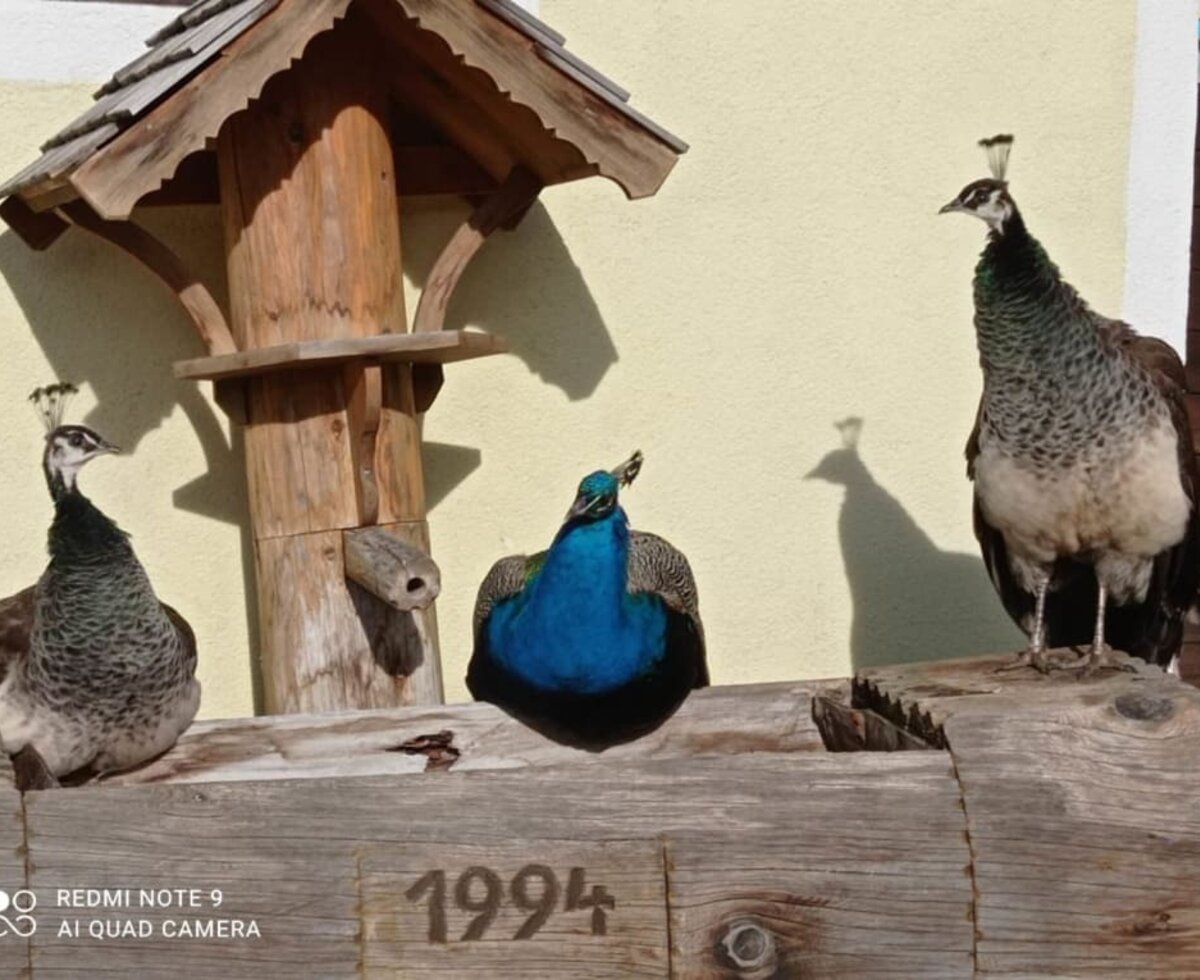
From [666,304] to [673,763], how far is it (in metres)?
1.53

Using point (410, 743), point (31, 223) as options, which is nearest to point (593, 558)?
point (410, 743)

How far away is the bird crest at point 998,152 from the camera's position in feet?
9.27

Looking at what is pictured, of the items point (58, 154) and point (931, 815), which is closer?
point (931, 815)

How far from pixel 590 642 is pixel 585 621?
4 cm

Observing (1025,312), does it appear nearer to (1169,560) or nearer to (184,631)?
(1169,560)

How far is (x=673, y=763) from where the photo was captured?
202 cm

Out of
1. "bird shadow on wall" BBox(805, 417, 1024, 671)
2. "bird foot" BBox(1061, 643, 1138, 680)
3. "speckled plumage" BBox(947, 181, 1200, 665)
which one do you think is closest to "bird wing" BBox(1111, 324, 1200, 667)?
Answer: "speckled plumage" BBox(947, 181, 1200, 665)

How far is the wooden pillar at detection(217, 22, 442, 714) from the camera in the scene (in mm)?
2770

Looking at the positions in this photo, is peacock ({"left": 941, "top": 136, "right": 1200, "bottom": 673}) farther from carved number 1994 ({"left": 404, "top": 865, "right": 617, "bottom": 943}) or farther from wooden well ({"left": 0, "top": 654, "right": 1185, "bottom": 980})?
carved number 1994 ({"left": 404, "top": 865, "right": 617, "bottom": 943})

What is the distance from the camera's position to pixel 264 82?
2.59 m

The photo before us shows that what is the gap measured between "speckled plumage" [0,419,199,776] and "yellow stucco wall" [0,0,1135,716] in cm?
58

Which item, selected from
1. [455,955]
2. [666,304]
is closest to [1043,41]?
[666,304]

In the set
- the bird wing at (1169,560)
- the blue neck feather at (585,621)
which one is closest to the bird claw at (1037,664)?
the bird wing at (1169,560)

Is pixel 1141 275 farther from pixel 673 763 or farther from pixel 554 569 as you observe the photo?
pixel 673 763
